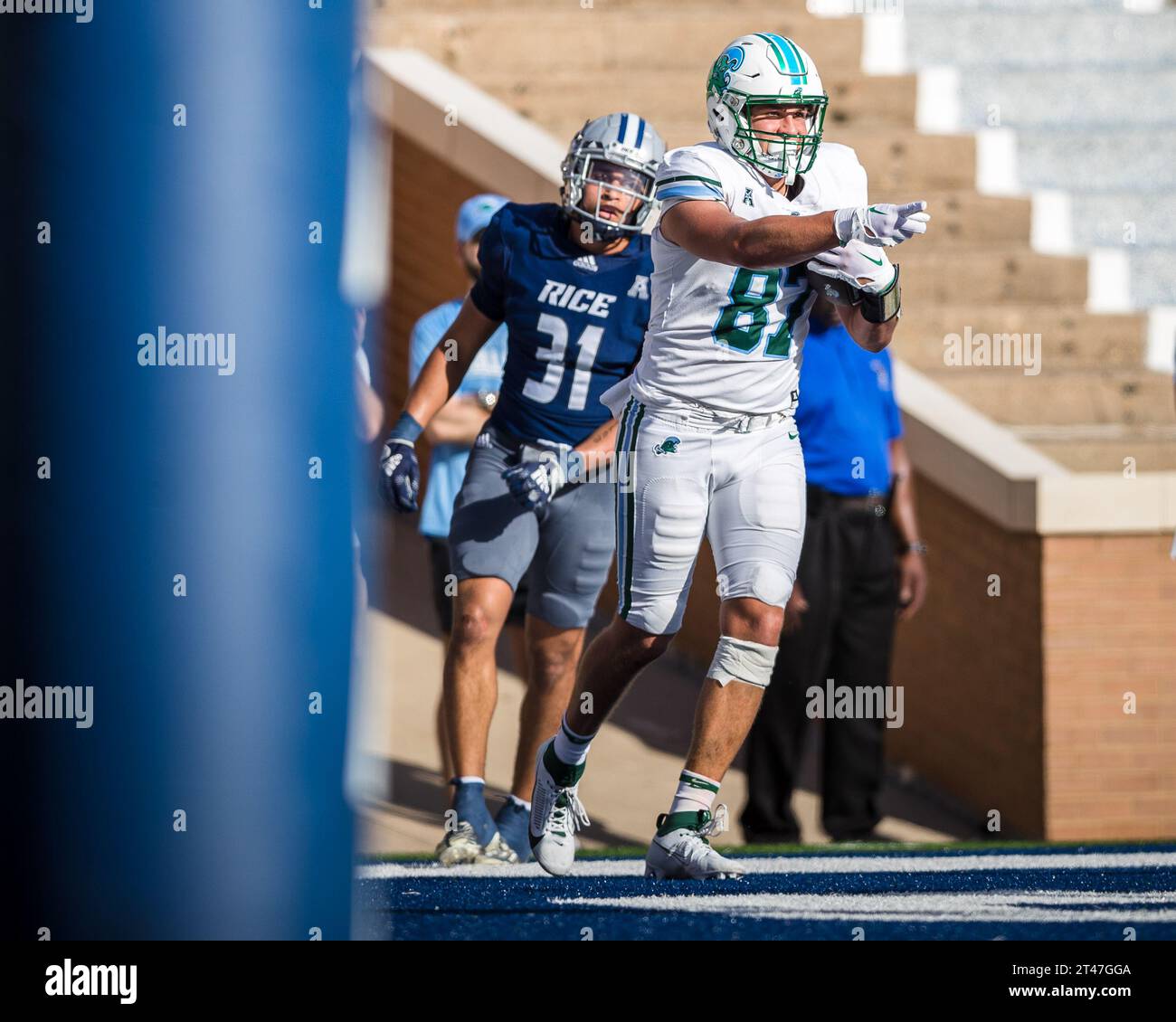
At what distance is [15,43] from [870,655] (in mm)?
3485

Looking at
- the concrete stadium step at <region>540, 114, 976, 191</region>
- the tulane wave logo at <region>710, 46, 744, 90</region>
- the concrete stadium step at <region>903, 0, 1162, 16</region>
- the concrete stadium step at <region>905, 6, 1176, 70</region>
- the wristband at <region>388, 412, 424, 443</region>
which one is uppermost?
the concrete stadium step at <region>903, 0, 1162, 16</region>

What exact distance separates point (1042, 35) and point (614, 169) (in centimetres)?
512

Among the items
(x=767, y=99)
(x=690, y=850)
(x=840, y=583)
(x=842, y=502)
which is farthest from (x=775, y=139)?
(x=840, y=583)

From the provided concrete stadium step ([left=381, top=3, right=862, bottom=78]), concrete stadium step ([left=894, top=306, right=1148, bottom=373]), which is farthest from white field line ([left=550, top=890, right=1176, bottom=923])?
concrete stadium step ([left=381, top=3, right=862, bottom=78])

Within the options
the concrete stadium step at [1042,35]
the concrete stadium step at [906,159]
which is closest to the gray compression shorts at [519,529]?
the concrete stadium step at [906,159]

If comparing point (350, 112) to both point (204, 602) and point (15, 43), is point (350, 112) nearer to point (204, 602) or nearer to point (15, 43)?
point (15, 43)

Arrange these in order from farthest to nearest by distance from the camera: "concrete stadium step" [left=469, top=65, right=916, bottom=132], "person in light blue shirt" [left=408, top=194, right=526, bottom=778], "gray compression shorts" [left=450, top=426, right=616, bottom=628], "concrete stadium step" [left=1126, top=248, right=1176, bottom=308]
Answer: "concrete stadium step" [left=1126, top=248, right=1176, bottom=308]
"concrete stadium step" [left=469, top=65, right=916, bottom=132]
"person in light blue shirt" [left=408, top=194, right=526, bottom=778]
"gray compression shorts" [left=450, top=426, right=616, bottom=628]

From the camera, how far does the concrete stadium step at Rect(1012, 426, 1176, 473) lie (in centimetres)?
759

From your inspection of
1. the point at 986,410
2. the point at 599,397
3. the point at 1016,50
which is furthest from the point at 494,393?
the point at 1016,50

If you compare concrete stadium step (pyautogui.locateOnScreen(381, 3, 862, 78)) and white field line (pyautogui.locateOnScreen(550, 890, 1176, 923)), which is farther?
concrete stadium step (pyautogui.locateOnScreen(381, 3, 862, 78))

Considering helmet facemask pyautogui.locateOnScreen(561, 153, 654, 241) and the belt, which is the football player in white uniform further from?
the belt

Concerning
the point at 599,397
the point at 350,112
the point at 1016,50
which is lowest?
the point at 599,397

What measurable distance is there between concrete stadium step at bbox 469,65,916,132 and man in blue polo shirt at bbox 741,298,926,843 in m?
2.26

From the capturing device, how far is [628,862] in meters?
5.15
